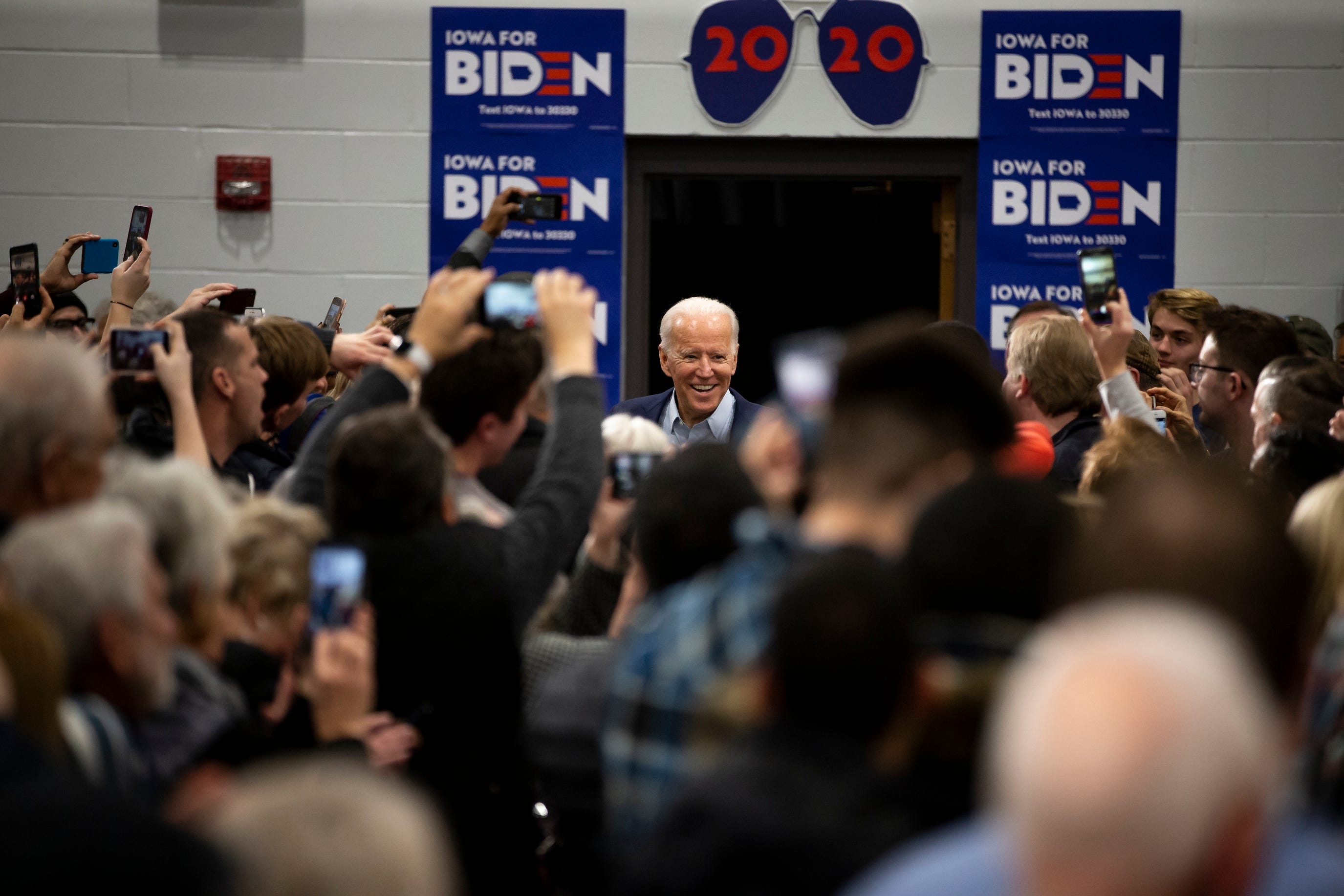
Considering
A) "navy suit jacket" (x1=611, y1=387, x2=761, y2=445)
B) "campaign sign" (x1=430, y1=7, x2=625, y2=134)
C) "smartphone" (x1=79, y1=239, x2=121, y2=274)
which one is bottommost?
"navy suit jacket" (x1=611, y1=387, x2=761, y2=445)

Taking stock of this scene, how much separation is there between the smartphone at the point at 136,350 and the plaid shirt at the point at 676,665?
58.6 inches

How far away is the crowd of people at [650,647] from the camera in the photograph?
2.74 feet

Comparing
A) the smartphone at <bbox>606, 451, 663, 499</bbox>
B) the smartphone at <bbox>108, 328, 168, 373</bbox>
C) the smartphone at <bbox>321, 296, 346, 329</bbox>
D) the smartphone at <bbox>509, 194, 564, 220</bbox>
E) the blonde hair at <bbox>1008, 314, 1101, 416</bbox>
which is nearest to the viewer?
the smartphone at <bbox>606, 451, 663, 499</bbox>

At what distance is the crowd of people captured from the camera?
0.83 m

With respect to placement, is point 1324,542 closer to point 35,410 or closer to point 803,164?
point 35,410

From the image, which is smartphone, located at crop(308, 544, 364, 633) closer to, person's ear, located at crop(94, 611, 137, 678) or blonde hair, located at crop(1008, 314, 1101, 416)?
person's ear, located at crop(94, 611, 137, 678)

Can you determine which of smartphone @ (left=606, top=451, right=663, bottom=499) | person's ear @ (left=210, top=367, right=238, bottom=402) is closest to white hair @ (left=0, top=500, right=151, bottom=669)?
smartphone @ (left=606, top=451, right=663, bottom=499)

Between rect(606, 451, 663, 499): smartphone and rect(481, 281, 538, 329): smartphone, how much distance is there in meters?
0.30

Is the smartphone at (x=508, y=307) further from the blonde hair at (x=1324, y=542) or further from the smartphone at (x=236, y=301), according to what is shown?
the smartphone at (x=236, y=301)

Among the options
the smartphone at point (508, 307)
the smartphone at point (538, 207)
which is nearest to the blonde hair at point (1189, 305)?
the smartphone at point (538, 207)

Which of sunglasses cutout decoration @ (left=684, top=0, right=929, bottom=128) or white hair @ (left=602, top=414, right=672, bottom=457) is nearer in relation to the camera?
white hair @ (left=602, top=414, right=672, bottom=457)

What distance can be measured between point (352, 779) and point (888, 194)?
16.2 feet

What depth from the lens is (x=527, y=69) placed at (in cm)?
511

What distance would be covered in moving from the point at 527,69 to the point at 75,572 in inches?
157
